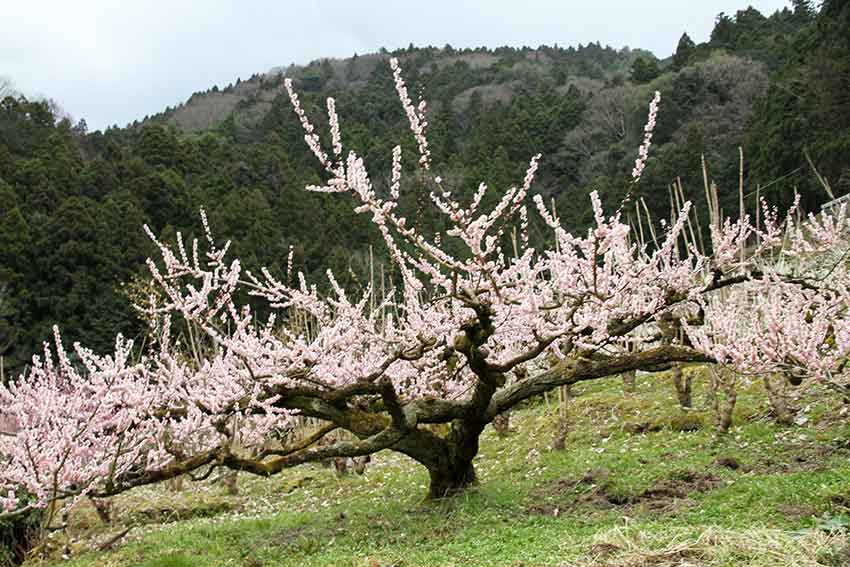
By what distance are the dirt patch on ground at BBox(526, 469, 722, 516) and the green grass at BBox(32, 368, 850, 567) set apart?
19mm

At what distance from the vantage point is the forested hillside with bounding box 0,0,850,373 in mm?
20625

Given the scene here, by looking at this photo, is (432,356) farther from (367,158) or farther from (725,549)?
(367,158)

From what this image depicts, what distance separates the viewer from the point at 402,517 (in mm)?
7141

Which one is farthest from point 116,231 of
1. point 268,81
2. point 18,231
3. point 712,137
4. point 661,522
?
point 268,81

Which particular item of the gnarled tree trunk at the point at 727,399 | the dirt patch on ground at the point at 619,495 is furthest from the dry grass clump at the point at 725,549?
the gnarled tree trunk at the point at 727,399

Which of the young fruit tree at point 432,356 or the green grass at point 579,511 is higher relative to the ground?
the young fruit tree at point 432,356

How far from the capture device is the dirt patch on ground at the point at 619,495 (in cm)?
631

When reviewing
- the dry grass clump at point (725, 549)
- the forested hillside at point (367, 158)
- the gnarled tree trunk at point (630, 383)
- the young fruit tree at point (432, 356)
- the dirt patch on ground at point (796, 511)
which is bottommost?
the gnarled tree trunk at point (630, 383)

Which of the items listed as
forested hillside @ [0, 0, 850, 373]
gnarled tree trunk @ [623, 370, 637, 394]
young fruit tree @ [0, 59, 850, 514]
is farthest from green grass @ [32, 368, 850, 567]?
forested hillside @ [0, 0, 850, 373]

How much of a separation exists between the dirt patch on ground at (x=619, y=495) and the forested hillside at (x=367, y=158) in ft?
30.4

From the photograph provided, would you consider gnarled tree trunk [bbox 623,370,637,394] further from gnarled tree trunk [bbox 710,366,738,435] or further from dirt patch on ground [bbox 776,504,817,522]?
dirt patch on ground [bbox 776,504,817,522]

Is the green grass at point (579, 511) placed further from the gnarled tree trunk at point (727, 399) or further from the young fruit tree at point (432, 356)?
the young fruit tree at point (432, 356)

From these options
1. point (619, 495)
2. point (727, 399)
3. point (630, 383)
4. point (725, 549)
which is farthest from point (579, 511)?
point (630, 383)

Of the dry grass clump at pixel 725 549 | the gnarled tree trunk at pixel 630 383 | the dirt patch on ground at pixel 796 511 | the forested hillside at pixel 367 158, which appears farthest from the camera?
the forested hillside at pixel 367 158
